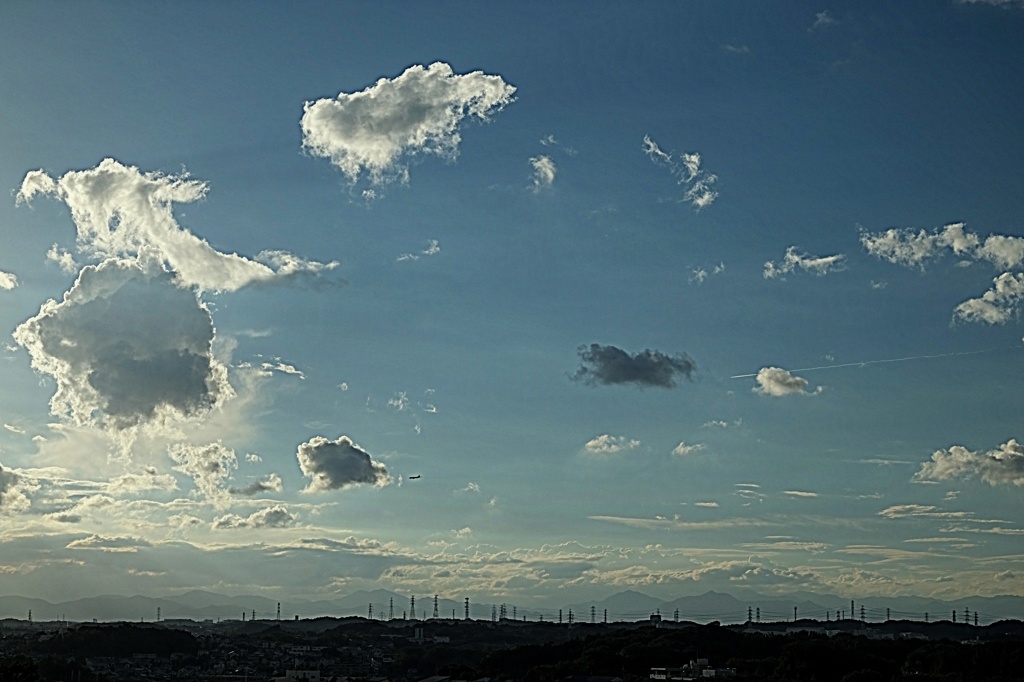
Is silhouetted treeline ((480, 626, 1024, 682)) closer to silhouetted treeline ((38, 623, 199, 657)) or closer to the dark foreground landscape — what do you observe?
the dark foreground landscape

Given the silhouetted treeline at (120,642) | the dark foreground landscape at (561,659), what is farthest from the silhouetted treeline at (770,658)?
the silhouetted treeline at (120,642)

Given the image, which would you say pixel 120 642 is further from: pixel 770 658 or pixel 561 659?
pixel 770 658

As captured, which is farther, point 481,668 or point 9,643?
point 9,643

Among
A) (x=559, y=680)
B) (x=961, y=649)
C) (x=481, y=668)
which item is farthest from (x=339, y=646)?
(x=961, y=649)

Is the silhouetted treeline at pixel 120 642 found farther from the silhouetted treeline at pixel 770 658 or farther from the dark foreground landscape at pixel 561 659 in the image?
the silhouetted treeline at pixel 770 658

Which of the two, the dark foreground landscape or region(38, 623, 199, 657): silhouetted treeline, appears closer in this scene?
the dark foreground landscape

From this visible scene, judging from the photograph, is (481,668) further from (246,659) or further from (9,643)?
(9,643)

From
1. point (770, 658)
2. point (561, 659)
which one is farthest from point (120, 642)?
point (770, 658)

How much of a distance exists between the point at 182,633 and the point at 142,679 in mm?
53610

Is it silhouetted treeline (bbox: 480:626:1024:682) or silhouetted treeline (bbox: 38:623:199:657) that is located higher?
silhouetted treeline (bbox: 480:626:1024:682)

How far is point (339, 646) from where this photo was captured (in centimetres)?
18962

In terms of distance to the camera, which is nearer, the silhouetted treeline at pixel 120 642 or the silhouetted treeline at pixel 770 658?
the silhouetted treeline at pixel 770 658

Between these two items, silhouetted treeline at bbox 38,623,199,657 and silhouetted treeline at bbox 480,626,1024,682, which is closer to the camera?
silhouetted treeline at bbox 480,626,1024,682

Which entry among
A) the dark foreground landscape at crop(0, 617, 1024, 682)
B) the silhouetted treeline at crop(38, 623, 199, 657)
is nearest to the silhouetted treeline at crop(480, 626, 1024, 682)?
the dark foreground landscape at crop(0, 617, 1024, 682)
